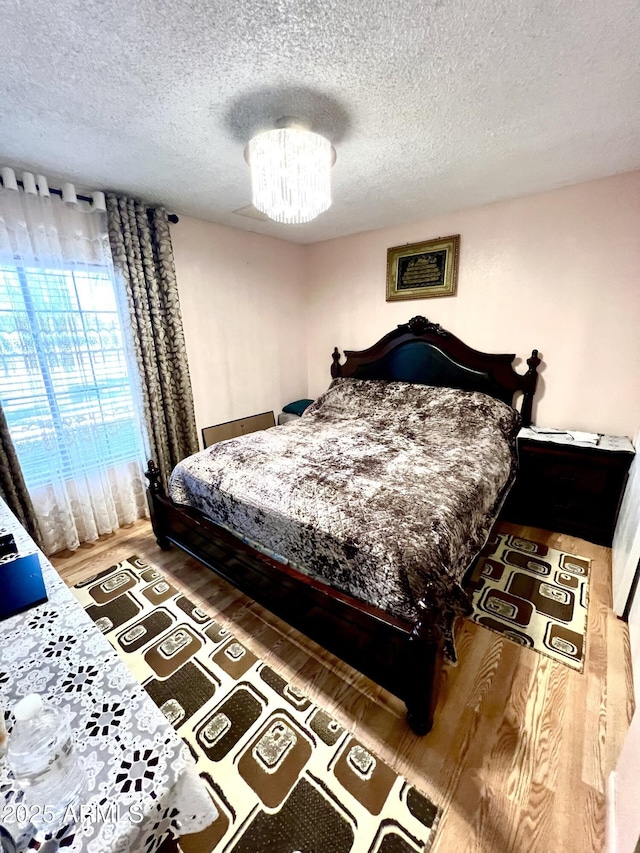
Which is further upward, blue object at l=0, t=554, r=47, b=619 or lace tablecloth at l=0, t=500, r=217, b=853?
blue object at l=0, t=554, r=47, b=619

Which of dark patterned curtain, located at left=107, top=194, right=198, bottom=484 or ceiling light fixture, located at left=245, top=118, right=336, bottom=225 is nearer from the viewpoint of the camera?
ceiling light fixture, located at left=245, top=118, right=336, bottom=225

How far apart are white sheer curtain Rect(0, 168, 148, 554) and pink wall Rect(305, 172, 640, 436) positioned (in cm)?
252

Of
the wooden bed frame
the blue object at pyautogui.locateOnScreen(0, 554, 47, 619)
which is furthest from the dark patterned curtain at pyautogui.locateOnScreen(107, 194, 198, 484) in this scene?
the blue object at pyautogui.locateOnScreen(0, 554, 47, 619)

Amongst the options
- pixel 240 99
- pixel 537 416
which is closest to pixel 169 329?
pixel 240 99

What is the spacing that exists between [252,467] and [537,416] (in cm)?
235

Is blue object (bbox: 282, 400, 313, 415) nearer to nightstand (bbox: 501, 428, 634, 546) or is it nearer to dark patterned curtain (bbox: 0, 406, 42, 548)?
nightstand (bbox: 501, 428, 634, 546)

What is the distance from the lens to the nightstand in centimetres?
229

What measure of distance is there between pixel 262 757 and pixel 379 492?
113 cm

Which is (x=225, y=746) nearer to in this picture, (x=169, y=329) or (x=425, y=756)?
(x=425, y=756)

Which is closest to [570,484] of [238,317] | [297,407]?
[297,407]

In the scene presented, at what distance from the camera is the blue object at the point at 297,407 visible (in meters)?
3.85

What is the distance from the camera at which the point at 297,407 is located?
3.90 m

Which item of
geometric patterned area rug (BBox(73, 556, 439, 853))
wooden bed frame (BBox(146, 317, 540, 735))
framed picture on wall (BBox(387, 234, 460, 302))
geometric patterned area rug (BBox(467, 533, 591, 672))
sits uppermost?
framed picture on wall (BBox(387, 234, 460, 302))

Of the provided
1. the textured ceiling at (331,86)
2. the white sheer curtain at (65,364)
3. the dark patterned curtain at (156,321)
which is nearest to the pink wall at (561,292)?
the textured ceiling at (331,86)
